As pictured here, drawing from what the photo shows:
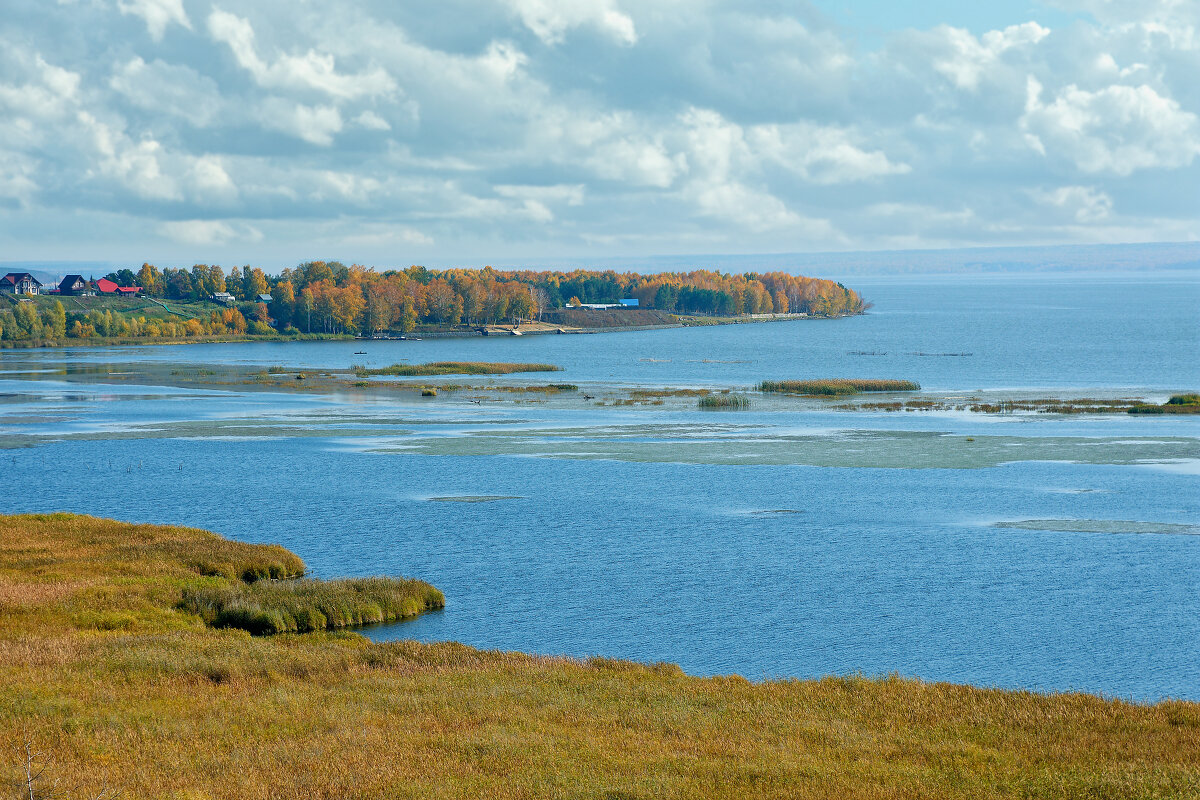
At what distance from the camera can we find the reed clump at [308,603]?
120ft

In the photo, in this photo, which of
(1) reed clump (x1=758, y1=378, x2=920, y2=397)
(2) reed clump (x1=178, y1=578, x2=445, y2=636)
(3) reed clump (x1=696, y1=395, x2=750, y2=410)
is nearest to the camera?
(2) reed clump (x1=178, y1=578, x2=445, y2=636)

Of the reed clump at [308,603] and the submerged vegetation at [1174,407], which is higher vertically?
the submerged vegetation at [1174,407]

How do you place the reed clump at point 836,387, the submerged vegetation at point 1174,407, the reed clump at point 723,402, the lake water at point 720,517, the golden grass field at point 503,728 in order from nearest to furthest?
the golden grass field at point 503,728
the lake water at point 720,517
the submerged vegetation at point 1174,407
the reed clump at point 723,402
the reed clump at point 836,387

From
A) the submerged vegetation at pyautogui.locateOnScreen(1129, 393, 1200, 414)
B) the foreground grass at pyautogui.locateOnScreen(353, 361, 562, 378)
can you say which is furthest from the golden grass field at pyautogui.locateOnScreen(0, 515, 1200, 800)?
the foreground grass at pyautogui.locateOnScreen(353, 361, 562, 378)

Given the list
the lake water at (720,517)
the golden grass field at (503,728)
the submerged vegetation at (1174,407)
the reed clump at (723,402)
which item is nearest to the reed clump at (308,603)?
the lake water at (720,517)

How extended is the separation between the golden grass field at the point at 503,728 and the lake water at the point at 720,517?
7429 millimetres

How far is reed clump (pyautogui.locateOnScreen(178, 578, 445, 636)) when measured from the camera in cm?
3669

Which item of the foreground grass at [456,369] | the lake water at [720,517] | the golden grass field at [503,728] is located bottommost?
the lake water at [720,517]

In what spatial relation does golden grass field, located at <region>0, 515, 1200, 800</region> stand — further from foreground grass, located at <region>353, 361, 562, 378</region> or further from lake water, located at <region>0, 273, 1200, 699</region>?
foreground grass, located at <region>353, 361, 562, 378</region>

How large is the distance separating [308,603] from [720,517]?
85.0ft

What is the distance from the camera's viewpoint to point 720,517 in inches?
A: 2322

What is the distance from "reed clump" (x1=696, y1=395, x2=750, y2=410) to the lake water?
184 inches

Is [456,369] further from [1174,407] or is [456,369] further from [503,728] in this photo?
[503,728]

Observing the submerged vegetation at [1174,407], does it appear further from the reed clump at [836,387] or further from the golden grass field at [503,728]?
the golden grass field at [503,728]
